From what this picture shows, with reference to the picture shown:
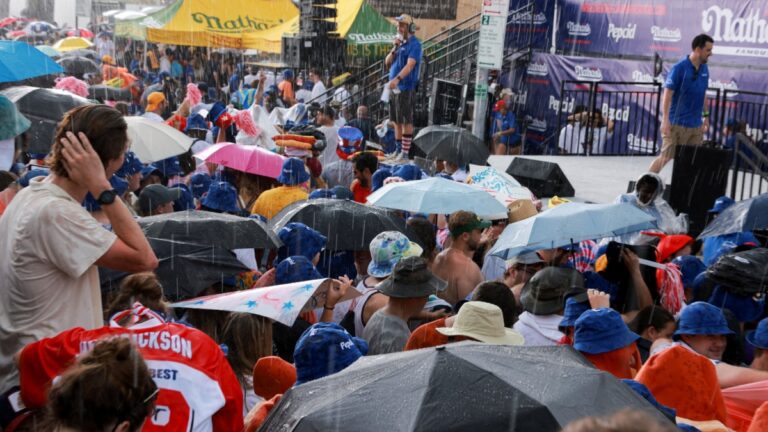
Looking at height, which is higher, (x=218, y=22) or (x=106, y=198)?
(x=218, y=22)

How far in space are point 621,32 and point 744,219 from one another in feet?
42.3

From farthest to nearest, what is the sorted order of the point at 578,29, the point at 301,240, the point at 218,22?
the point at 218,22 → the point at 578,29 → the point at 301,240

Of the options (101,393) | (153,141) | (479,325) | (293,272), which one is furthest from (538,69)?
(101,393)

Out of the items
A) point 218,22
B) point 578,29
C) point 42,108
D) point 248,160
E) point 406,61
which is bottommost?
point 248,160

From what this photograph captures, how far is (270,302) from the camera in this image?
450 cm

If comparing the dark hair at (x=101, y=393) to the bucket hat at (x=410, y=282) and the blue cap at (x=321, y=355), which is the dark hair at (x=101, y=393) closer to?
the blue cap at (x=321, y=355)

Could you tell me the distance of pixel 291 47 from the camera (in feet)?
72.7

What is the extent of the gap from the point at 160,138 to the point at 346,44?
15.4 m

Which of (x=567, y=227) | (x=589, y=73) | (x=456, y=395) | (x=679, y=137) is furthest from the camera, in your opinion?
(x=589, y=73)

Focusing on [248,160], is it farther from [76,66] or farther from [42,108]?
[76,66]

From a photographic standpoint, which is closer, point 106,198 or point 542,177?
point 106,198

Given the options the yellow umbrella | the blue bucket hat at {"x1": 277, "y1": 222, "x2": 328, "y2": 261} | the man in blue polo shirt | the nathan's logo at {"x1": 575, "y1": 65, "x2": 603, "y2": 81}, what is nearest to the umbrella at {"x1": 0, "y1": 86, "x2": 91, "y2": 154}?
the blue bucket hat at {"x1": 277, "y1": 222, "x2": 328, "y2": 261}

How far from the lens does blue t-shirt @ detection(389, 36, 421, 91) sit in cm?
1544

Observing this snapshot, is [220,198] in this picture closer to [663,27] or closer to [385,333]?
[385,333]
